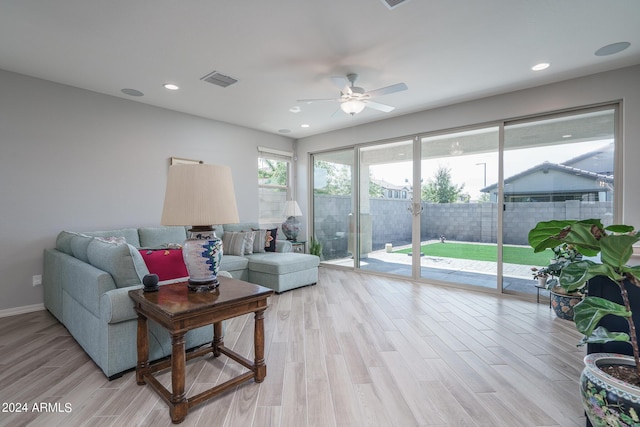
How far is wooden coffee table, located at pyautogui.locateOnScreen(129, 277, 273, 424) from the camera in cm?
159

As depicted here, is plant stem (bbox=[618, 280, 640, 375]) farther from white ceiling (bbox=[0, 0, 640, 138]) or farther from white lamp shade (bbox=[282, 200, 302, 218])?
white lamp shade (bbox=[282, 200, 302, 218])

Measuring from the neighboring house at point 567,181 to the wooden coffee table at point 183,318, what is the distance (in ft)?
11.8

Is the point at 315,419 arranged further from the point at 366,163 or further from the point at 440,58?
the point at 366,163

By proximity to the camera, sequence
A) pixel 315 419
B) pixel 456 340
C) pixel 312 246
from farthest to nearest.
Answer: pixel 312 246 → pixel 456 340 → pixel 315 419

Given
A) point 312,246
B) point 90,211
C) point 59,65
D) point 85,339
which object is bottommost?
point 85,339

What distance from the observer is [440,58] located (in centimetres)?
291

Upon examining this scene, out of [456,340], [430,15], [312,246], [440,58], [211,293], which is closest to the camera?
[211,293]

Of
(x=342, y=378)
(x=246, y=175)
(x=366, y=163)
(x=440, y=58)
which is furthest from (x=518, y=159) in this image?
(x=246, y=175)

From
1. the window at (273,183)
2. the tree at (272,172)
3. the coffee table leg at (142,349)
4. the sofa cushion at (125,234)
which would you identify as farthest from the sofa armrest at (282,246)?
the coffee table leg at (142,349)

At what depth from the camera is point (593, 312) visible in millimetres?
1363

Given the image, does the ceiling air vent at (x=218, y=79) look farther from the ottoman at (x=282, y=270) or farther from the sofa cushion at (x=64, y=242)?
the ottoman at (x=282, y=270)

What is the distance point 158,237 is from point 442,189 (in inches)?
164

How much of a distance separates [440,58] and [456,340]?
2697mm

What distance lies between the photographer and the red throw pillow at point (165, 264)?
235 centimetres
